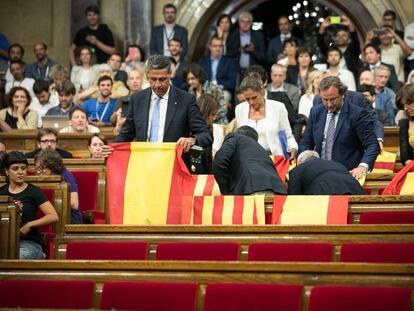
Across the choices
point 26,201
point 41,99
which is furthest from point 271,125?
point 41,99

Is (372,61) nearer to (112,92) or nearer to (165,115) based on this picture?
(112,92)

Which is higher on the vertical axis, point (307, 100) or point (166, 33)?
point (166, 33)

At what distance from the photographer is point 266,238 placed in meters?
6.18

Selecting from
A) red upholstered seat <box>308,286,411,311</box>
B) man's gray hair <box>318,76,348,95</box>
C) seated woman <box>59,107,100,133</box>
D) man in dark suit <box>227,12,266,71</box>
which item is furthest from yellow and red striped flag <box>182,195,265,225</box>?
man in dark suit <box>227,12,266,71</box>

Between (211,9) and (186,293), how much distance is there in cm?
991

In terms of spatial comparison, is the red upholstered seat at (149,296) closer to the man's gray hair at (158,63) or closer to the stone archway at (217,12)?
A: the man's gray hair at (158,63)

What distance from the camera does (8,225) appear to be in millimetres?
6559

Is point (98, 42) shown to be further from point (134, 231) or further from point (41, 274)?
point (41, 274)

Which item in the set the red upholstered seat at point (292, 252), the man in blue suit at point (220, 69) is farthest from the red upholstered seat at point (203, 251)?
the man in blue suit at point (220, 69)

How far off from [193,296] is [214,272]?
0.57ft

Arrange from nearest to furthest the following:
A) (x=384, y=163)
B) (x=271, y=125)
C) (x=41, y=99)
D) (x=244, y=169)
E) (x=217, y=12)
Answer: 1. (x=244, y=169)
2. (x=271, y=125)
3. (x=384, y=163)
4. (x=41, y=99)
5. (x=217, y=12)

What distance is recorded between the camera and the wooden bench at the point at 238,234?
6.00 metres

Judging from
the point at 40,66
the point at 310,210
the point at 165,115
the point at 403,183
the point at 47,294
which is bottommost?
the point at 47,294

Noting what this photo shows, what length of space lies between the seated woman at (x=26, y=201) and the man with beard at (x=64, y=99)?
4111mm
